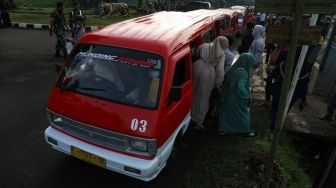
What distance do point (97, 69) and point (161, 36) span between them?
1075mm

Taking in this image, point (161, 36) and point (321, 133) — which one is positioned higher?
point (161, 36)

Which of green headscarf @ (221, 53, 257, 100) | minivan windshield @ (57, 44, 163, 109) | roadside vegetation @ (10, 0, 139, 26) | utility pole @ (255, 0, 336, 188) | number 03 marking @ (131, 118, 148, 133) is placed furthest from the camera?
roadside vegetation @ (10, 0, 139, 26)

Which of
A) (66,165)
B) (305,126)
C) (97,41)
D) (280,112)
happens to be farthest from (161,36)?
(305,126)

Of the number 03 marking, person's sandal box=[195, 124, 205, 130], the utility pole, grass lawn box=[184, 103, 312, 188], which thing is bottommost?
grass lawn box=[184, 103, 312, 188]

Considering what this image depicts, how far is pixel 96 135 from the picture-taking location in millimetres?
4082

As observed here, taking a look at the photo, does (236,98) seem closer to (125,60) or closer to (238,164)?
(238,164)

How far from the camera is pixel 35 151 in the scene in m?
5.15

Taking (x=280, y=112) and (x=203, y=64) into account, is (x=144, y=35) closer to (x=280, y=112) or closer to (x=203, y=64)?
(x=203, y=64)

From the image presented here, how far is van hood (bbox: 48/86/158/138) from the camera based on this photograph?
3.86 meters

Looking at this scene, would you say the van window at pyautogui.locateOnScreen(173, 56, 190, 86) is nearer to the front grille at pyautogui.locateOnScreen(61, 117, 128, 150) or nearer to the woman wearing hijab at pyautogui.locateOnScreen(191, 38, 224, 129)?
the woman wearing hijab at pyautogui.locateOnScreen(191, 38, 224, 129)

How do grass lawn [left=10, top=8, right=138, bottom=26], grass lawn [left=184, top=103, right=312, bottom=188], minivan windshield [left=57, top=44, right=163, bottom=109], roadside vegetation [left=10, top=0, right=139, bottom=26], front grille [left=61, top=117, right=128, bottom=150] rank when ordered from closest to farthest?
front grille [left=61, top=117, right=128, bottom=150] < minivan windshield [left=57, top=44, right=163, bottom=109] < grass lawn [left=184, top=103, right=312, bottom=188] < grass lawn [left=10, top=8, right=138, bottom=26] < roadside vegetation [left=10, top=0, right=139, bottom=26]

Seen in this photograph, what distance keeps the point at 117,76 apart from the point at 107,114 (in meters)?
0.59

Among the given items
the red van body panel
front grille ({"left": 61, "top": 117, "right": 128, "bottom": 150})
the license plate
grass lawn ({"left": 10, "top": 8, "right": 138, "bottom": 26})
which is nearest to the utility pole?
the red van body panel

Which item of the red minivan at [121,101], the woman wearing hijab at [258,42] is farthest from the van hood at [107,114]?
the woman wearing hijab at [258,42]
